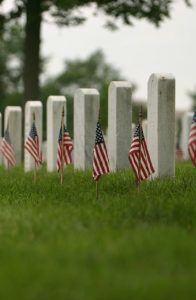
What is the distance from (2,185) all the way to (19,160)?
31.2 feet

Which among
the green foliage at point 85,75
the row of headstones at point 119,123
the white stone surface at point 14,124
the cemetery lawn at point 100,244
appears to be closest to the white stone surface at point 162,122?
the row of headstones at point 119,123

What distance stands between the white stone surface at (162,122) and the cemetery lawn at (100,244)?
1.68m

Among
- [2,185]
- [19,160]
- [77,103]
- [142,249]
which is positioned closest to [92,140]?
[77,103]

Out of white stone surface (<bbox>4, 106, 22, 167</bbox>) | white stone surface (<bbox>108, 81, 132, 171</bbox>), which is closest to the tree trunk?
white stone surface (<bbox>4, 106, 22, 167</bbox>)

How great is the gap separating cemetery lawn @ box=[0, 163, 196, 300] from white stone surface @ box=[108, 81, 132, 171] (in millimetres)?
3724

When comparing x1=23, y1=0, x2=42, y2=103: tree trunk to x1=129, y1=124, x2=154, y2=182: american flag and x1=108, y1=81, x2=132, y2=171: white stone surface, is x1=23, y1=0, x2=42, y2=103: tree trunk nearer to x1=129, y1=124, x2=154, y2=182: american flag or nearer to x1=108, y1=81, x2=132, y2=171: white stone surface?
x1=108, y1=81, x2=132, y2=171: white stone surface

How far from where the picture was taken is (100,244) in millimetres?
9617

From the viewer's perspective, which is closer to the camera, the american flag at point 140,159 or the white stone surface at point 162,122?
the american flag at point 140,159

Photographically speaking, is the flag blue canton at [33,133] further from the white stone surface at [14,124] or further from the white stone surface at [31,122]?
the white stone surface at [14,124]

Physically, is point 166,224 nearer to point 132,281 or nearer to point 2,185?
point 132,281

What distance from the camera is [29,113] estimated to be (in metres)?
23.6

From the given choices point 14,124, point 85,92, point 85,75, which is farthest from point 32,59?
point 85,75

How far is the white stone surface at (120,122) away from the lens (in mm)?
19422

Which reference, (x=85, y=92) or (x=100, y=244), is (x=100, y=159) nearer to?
(x=100, y=244)
